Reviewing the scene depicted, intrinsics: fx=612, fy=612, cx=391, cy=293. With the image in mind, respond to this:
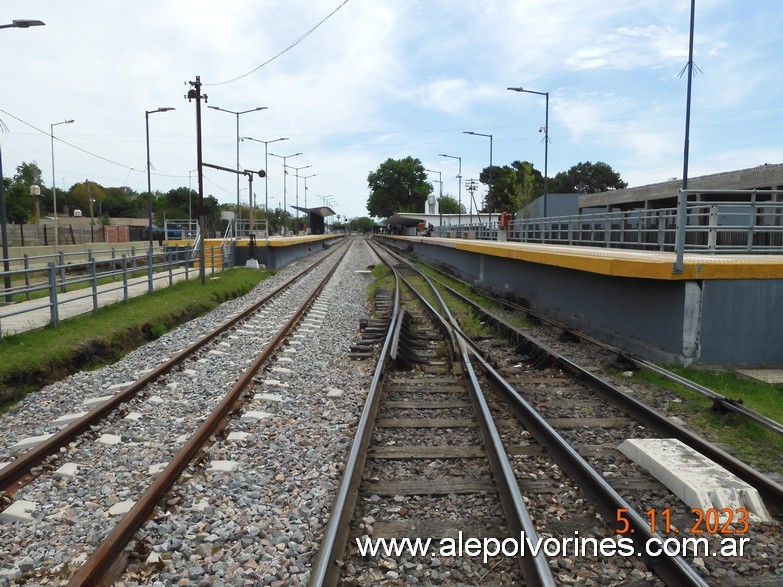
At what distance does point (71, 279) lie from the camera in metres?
12.9

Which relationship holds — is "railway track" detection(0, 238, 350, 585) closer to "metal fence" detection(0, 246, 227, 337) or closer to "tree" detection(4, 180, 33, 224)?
"metal fence" detection(0, 246, 227, 337)

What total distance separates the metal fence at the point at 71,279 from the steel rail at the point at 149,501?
169 inches

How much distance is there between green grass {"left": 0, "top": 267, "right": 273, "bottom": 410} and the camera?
8.43 metres

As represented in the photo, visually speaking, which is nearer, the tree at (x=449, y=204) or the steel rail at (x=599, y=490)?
the steel rail at (x=599, y=490)

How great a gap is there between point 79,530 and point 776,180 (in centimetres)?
2686

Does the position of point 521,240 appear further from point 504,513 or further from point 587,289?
point 504,513

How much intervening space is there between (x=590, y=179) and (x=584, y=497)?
11548 cm

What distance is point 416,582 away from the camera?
12.0 ft

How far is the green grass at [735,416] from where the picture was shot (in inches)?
220

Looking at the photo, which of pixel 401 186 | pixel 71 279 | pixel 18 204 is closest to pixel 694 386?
pixel 71 279

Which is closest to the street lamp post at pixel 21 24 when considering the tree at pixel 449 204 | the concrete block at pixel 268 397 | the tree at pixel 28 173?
the concrete block at pixel 268 397

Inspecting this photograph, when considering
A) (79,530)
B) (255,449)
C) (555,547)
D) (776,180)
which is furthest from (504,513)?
(776,180)

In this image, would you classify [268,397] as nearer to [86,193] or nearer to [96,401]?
[96,401]

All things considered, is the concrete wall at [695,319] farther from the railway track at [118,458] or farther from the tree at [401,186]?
the tree at [401,186]
